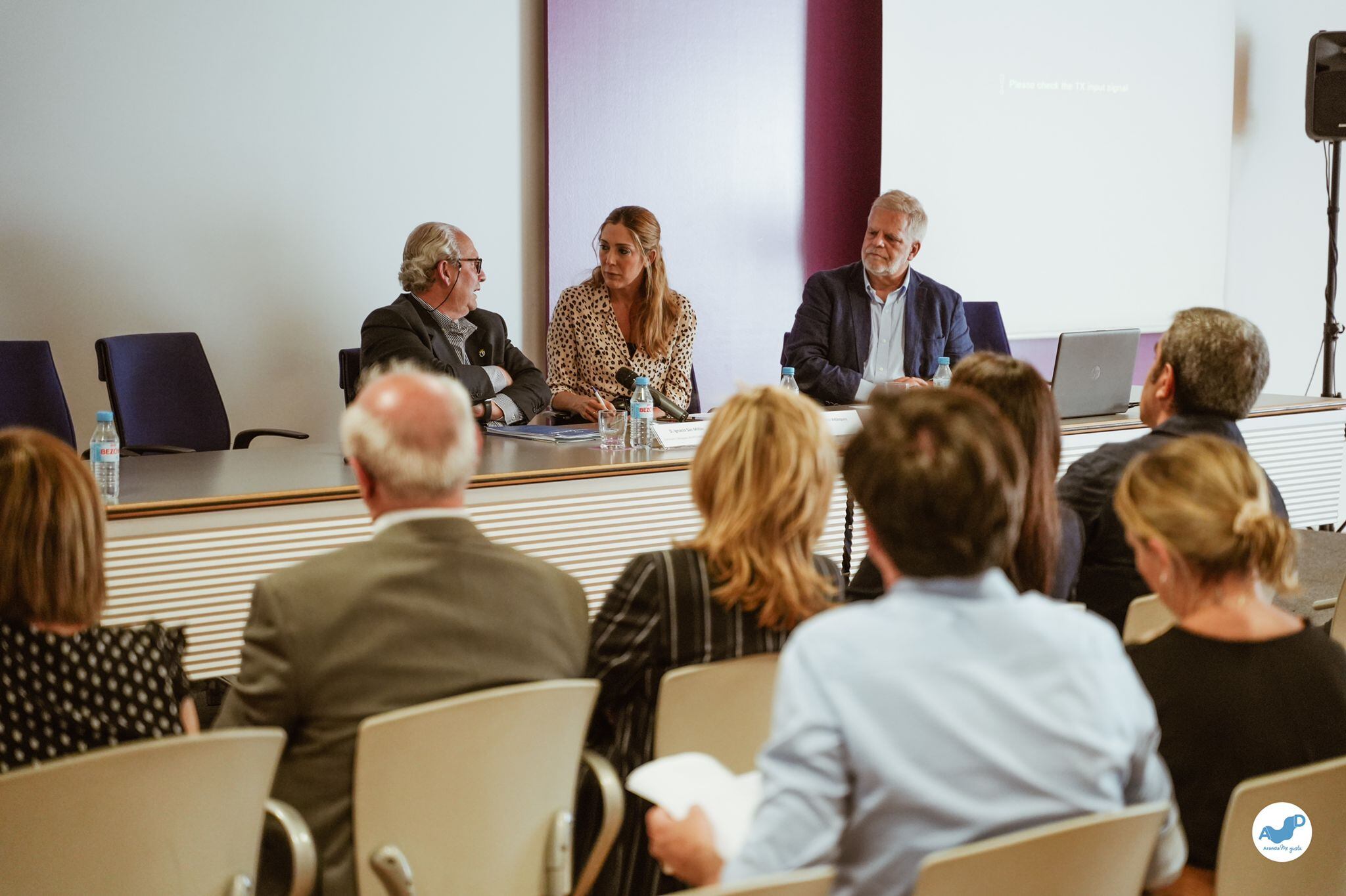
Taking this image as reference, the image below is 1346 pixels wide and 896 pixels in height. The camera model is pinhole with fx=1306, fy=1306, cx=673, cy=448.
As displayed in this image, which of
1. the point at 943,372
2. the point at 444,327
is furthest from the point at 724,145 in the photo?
the point at 444,327

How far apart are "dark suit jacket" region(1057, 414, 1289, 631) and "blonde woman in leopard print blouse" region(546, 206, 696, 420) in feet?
6.30

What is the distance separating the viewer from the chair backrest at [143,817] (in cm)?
133

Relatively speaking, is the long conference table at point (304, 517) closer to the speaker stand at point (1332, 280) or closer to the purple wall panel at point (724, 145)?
the purple wall panel at point (724, 145)

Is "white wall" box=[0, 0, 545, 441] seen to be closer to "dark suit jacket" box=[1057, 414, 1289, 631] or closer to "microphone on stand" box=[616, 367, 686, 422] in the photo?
"microphone on stand" box=[616, 367, 686, 422]

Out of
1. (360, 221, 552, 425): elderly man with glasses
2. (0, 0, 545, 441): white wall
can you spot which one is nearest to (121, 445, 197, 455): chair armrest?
(360, 221, 552, 425): elderly man with glasses

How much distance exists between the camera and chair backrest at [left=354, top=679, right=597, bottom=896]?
1564 millimetres

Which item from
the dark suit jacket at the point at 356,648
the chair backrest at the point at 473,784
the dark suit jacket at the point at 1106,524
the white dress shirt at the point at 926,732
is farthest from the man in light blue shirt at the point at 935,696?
the dark suit jacket at the point at 1106,524

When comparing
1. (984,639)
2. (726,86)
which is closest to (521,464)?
(984,639)

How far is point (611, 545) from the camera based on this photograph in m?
3.47

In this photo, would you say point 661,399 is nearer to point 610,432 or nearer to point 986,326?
point 610,432

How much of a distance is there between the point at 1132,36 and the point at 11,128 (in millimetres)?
5095

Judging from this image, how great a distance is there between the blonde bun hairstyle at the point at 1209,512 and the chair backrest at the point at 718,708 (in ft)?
1.75

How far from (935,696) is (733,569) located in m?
0.61

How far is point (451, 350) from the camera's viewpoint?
4008mm
